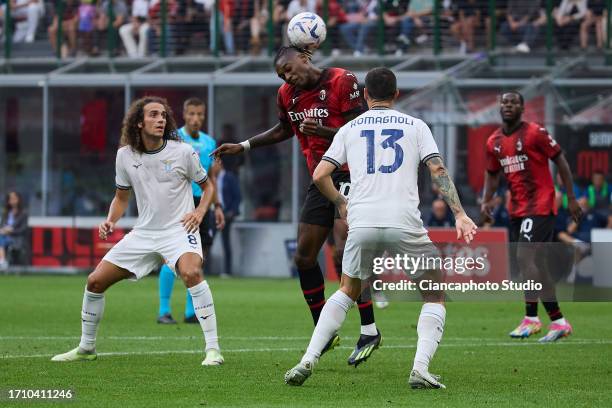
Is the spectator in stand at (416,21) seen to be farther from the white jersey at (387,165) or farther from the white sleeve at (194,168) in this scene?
the white jersey at (387,165)

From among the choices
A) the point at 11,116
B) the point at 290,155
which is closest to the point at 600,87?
the point at 290,155

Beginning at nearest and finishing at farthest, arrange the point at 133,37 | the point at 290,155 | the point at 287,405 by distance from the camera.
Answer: the point at 287,405 < the point at 290,155 < the point at 133,37

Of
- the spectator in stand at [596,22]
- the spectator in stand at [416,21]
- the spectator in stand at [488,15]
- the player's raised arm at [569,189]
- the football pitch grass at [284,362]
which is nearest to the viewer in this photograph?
the football pitch grass at [284,362]

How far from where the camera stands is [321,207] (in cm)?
1042

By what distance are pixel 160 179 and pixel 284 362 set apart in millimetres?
1673

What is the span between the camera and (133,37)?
30.0m

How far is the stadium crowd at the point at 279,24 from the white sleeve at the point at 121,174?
17.6m

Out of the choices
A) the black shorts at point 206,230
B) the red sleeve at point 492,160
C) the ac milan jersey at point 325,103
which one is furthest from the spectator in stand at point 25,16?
the ac milan jersey at point 325,103

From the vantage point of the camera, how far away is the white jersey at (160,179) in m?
10.6

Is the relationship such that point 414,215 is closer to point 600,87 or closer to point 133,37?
point 600,87

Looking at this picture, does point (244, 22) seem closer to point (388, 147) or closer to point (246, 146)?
point (246, 146)

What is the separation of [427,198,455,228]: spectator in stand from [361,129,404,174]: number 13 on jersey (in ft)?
47.7

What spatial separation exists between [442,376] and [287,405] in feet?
6.39

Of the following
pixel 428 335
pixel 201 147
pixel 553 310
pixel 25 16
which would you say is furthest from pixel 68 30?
pixel 428 335
